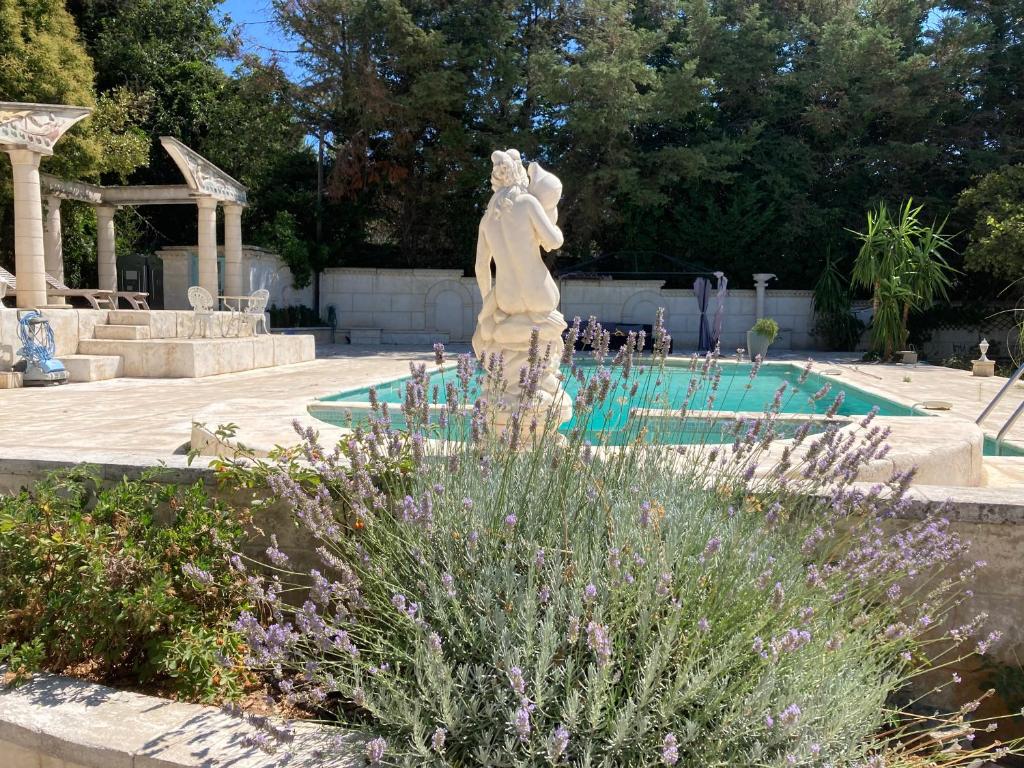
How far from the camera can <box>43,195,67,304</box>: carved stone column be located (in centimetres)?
1442

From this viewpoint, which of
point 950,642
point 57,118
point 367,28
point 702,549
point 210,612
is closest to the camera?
point 702,549

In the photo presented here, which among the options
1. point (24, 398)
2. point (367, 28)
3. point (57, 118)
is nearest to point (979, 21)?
point (367, 28)

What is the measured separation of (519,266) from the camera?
450 cm

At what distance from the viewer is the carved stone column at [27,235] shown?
10672 mm

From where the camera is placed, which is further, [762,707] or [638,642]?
[638,642]

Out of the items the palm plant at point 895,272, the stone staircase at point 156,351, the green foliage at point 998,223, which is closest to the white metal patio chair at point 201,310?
the stone staircase at point 156,351

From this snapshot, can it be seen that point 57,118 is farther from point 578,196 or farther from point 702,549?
point 702,549

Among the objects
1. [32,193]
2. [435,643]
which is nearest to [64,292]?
[32,193]

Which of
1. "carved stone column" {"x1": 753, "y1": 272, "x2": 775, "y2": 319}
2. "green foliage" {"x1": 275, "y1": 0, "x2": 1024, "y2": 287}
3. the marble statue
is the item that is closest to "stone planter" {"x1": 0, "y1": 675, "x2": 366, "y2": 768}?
the marble statue

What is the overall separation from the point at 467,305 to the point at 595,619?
18.1m

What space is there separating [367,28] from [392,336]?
7262 millimetres

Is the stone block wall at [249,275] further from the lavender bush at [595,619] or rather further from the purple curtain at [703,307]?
the lavender bush at [595,619]

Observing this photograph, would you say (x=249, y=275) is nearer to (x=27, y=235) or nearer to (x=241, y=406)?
(x=27, y=235)

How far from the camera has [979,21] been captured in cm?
1780
